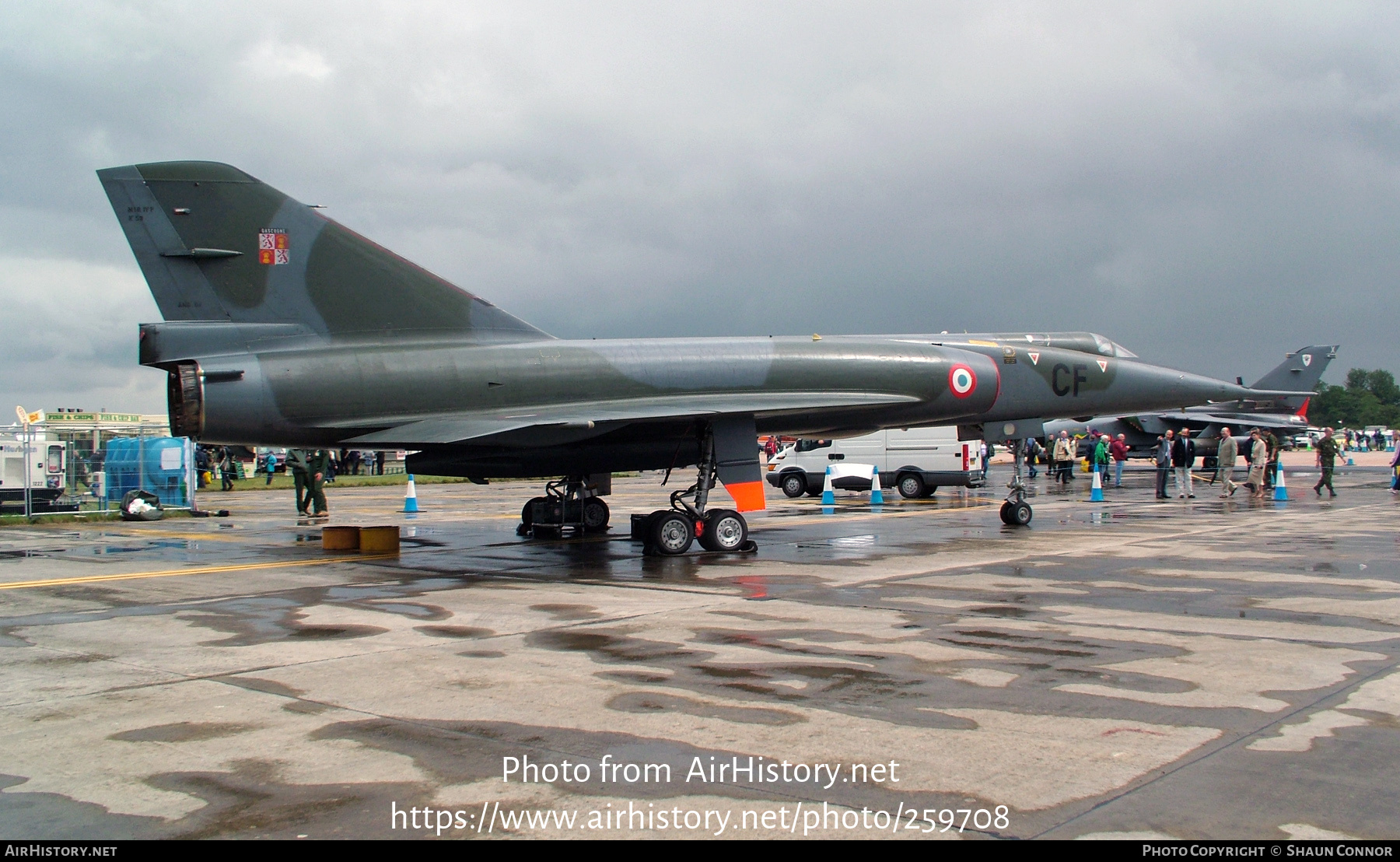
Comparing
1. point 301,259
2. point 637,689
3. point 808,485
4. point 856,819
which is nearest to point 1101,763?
point 856,819

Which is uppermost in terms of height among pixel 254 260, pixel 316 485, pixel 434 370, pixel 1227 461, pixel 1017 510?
pixel 254 260

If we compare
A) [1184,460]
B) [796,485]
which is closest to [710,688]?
[796,485]

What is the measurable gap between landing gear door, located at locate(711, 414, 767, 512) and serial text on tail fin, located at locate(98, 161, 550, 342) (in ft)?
12.3

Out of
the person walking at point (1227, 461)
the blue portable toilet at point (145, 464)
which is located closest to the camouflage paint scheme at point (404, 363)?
the blue portable toilet at point (145, 464)

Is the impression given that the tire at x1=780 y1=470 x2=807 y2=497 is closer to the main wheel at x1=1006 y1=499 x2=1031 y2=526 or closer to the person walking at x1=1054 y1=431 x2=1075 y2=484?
the person walking at x1=1054 y1=431 x2=1075 y2=484

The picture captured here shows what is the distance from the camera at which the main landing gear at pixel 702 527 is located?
13.0 m

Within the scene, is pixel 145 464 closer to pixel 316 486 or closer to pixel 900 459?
pixel 316 486

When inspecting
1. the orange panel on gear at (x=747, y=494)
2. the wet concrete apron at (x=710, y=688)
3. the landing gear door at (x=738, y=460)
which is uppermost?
the landing gear door at (x=738, y=460)

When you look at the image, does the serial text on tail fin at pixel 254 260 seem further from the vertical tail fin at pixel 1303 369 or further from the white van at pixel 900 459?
the vertical tail fin at pixel 1303 369

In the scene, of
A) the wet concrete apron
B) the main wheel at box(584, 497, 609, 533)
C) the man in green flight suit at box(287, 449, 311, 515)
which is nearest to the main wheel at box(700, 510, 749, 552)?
the wet concrete apron

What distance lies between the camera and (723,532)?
13.4 metres

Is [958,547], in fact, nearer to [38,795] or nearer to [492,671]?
[492,671]

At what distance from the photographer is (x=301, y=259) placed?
12.2m

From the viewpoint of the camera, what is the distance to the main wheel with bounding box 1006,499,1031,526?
55.0ft
